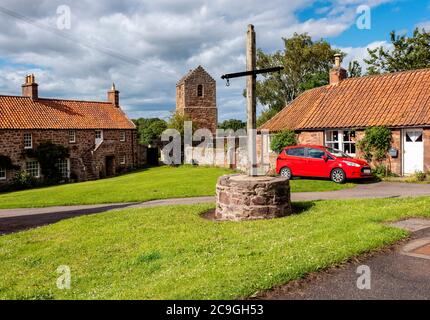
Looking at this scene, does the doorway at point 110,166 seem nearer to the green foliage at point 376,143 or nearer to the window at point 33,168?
the window at point 33,168

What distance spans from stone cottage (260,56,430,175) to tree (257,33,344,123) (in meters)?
18.0

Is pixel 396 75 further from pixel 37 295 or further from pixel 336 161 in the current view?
pixel 37 295

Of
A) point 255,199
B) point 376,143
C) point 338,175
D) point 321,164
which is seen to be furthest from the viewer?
point 376,143

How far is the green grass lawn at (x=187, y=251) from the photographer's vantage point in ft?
17.9

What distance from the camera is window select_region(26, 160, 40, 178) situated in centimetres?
3353

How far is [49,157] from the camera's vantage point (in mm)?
34438

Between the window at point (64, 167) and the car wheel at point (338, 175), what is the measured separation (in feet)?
86.0

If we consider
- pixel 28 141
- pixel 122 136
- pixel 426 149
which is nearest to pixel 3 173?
pixel 28 141

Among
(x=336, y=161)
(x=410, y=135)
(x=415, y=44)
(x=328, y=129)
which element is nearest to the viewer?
(x=336, y=161)

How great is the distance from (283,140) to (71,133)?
21.8 metres

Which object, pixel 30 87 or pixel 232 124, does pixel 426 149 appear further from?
pixel 232 124

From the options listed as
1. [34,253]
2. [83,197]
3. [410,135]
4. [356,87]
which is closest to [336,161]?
[410,135]
